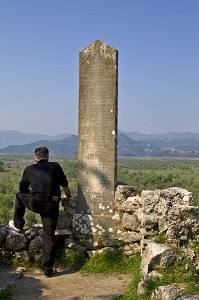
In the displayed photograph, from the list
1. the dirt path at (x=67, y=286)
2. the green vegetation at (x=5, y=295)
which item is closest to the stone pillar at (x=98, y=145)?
the dirt path at (x=67, y=286)

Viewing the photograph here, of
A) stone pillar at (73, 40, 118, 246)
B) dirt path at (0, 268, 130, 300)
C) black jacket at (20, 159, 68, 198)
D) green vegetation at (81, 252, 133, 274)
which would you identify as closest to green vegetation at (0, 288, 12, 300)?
dirt path at (0, 268, 130, 300)

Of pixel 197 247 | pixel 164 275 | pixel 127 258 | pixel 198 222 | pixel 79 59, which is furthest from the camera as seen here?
pixel 79 59

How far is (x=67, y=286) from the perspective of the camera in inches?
276

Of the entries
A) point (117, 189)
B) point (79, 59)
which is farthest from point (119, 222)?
point (79, 59)

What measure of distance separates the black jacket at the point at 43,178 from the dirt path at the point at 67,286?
5.28ft

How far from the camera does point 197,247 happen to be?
22.7ft

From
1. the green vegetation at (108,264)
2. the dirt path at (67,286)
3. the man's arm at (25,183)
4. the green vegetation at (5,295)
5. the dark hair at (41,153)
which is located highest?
the dark hair at (41,153)

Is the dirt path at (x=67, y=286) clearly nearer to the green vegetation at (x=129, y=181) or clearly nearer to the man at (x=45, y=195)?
the man at (x=45, y=195)

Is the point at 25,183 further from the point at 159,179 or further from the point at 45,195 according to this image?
the point at 159,179

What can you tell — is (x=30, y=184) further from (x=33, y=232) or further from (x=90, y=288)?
(x=90, y=288)

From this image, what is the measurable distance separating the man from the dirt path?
30 centimetres

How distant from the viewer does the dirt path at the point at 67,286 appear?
6586 mm

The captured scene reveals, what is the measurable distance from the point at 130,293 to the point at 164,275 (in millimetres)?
648

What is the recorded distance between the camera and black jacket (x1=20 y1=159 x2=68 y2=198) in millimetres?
7605
